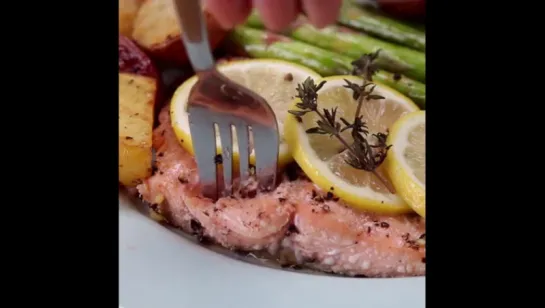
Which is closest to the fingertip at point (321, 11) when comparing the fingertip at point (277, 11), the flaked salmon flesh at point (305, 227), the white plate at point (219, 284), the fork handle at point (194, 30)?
the fingertip at point (277, 11)

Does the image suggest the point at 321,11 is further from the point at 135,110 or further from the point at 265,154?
the point at 135,110

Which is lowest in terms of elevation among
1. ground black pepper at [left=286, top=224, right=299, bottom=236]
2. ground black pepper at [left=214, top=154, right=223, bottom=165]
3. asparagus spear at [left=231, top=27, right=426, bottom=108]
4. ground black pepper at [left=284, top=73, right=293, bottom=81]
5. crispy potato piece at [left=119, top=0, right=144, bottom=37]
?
ground black pepper at [left=286, top=224, right=299, bottom=236]

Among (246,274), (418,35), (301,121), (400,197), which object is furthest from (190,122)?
(418,35)

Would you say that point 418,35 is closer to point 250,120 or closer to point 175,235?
point 250,120

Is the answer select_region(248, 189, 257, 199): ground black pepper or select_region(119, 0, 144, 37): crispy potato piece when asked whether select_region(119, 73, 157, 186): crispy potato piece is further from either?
select_region(248, 189, 257, 199): ground black pepper

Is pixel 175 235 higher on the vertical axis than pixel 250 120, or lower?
lower

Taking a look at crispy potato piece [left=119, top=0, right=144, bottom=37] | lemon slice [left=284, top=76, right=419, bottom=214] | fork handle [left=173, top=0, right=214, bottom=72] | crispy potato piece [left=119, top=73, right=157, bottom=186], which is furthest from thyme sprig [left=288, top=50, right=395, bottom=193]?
crispy potato piece [left=119, top=0, right=144, bottom=37]
